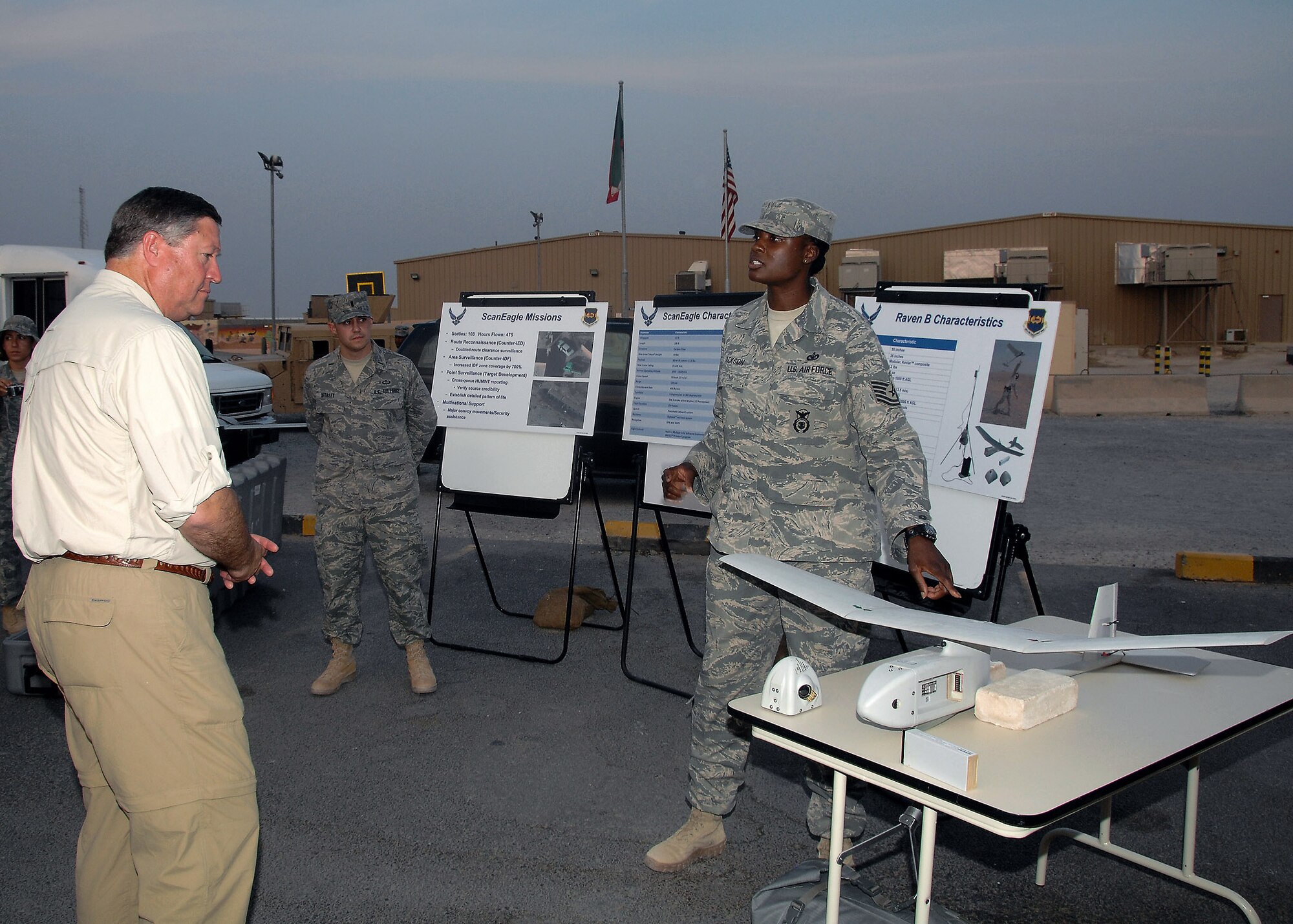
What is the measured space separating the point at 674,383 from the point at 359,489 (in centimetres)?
170

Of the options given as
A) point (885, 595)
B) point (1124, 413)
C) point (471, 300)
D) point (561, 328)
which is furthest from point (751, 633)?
point (1124, 413)

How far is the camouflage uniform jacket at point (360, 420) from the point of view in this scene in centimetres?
496

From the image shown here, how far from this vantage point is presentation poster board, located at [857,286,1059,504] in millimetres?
A: 3953

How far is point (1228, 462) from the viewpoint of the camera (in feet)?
37.6

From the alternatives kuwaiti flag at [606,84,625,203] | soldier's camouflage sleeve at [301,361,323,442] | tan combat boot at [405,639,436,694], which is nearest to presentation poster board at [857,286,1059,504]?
tan combat boot at [405,639,436,694]

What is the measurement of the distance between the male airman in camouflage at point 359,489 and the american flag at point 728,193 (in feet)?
67.3

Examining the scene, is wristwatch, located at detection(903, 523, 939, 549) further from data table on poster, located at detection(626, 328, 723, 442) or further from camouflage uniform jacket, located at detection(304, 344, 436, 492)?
camouflage uniform jacket, located at detection(304, 344, 436, 492)

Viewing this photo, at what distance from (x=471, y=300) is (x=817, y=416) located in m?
3.29

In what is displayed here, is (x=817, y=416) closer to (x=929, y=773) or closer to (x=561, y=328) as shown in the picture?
(x=929, y=773)

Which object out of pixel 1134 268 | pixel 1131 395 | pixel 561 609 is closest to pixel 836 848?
pixel 561 609

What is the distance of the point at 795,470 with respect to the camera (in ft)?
10.3

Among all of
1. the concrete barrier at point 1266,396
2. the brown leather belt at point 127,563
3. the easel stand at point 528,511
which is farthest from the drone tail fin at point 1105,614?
the concrete barrier at point 1266,396

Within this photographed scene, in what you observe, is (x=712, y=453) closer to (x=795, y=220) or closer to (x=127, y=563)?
(x=795, y=220)

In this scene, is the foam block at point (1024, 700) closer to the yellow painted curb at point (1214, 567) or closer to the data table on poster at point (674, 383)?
the data table on poster at point (674, 383)
